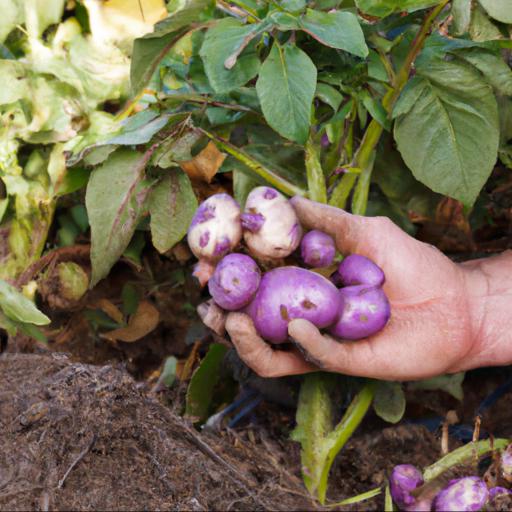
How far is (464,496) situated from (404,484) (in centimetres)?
7

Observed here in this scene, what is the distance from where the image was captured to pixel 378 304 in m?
0.76

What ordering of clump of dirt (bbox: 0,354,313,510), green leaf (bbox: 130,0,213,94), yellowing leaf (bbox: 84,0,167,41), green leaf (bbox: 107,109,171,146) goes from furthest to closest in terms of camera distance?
yellowing leaf (bbox: 84,0,167,41), green leaf (bbox: 107,109,171,146), green leaf (bbox: 130,0,213,94), clump of dirt (bbox: 0,354,313,510)

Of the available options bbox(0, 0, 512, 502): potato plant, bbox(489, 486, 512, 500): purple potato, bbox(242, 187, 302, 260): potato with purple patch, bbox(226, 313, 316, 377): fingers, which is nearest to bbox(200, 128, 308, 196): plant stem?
bbox(0, 0, 512, 502): potato plant

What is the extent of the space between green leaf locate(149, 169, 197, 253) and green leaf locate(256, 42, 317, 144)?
8.3 inches

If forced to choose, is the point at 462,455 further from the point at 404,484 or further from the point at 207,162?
the point at 207,162

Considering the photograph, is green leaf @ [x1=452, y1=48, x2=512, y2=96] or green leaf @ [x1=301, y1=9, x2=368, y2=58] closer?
green leaf @ [x1=301, y1=9, x2=368, y2=58]

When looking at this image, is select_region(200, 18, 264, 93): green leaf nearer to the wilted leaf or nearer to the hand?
the hand

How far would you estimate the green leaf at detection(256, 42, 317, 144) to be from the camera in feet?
2.41

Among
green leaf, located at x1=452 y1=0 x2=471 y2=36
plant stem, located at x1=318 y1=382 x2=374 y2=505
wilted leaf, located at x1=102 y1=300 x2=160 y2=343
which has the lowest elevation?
wilted leaf, located at x1=102 y1=300 x2=160 y2=343

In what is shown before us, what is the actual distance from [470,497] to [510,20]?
1.70ft

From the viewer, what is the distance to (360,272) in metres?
0.78

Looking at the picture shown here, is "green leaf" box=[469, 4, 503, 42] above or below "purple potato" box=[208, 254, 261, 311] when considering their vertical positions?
above

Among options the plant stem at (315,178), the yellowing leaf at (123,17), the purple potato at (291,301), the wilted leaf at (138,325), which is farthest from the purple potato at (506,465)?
the yellowing leaf at (123,17)

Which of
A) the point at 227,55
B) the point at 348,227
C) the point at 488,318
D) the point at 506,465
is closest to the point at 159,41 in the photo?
the point at 227,55
